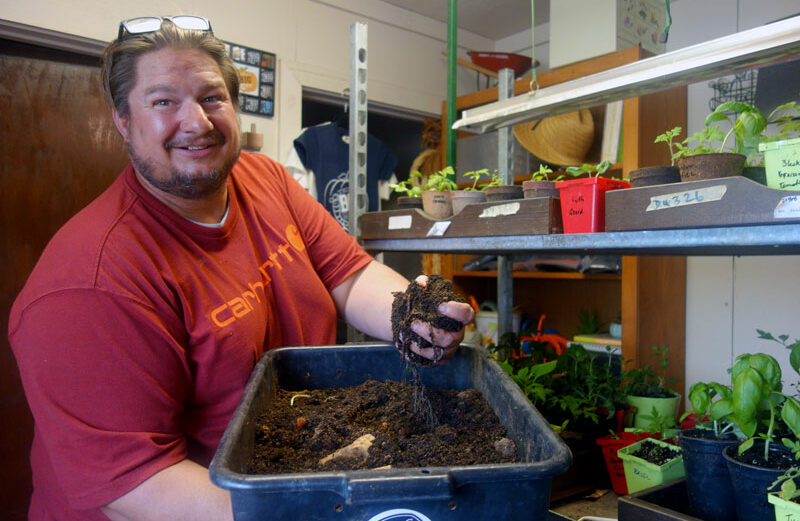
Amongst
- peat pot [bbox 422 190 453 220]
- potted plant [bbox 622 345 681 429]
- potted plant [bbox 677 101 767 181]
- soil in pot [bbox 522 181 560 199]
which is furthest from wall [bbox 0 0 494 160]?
potted plant [bbox 677 101 767 181]

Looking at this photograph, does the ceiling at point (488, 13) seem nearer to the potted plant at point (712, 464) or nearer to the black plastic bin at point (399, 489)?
the potted plant at point (712, 464)

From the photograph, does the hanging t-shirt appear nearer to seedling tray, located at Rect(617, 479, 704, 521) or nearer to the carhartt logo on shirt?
the carhartt logo on shirt

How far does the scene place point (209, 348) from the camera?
0.94 metres

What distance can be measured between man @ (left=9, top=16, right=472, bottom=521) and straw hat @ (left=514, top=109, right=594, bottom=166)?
170 centimetres

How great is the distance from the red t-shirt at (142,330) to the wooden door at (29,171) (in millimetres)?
1579

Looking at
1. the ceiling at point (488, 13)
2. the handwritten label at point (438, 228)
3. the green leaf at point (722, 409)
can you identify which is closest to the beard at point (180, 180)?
the handwritten label at point (438, 228)

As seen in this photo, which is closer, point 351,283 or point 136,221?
point 136,221

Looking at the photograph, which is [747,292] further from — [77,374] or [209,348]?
[77,374]

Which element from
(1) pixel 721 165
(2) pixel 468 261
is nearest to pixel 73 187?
(2) pixel 468 261

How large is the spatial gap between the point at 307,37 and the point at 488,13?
4.20ft

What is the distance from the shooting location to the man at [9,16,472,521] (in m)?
0.76

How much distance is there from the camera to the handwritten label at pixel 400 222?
1443mm

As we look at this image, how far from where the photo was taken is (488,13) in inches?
141

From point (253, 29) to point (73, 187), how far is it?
4.10 feet
